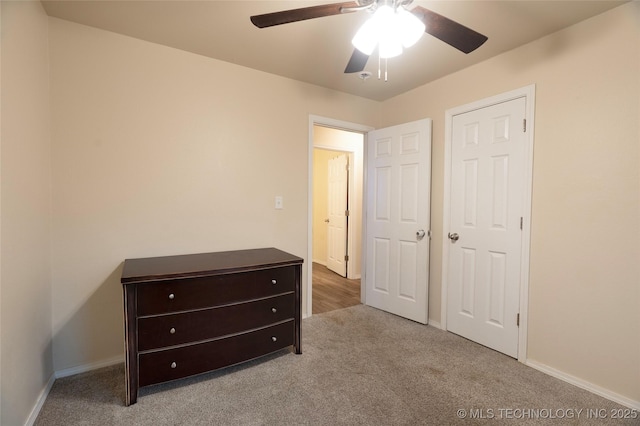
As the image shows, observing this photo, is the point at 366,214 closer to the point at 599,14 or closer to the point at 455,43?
the point at 455,43

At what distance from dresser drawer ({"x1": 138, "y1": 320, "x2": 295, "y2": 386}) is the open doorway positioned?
1359 millimetres

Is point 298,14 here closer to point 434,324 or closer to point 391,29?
point 391,29

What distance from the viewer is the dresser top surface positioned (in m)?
1.76

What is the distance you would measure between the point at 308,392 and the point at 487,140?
240 centimetres

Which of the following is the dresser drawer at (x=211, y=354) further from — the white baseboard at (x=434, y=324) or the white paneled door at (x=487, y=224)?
the white paneled door at (x=487, y=224)

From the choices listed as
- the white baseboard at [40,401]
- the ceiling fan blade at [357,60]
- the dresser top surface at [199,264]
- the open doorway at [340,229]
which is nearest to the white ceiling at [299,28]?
the ceiling fan blade at [357,60]

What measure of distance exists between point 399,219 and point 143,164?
95.7 inches

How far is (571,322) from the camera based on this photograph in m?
1.99

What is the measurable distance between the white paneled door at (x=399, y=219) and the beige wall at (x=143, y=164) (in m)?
1.07

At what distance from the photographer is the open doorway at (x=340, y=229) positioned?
4.02m

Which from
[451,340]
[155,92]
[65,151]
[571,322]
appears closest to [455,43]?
[571,322]

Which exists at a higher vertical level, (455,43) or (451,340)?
(455,43)

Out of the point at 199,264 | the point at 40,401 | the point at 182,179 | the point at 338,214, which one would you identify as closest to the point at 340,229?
the point at 338,214

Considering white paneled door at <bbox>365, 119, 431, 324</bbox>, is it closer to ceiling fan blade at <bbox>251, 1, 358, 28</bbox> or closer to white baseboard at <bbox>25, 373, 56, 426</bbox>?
ceiling fan blade at <bbox>251, 1, 358, 28</bbox>
